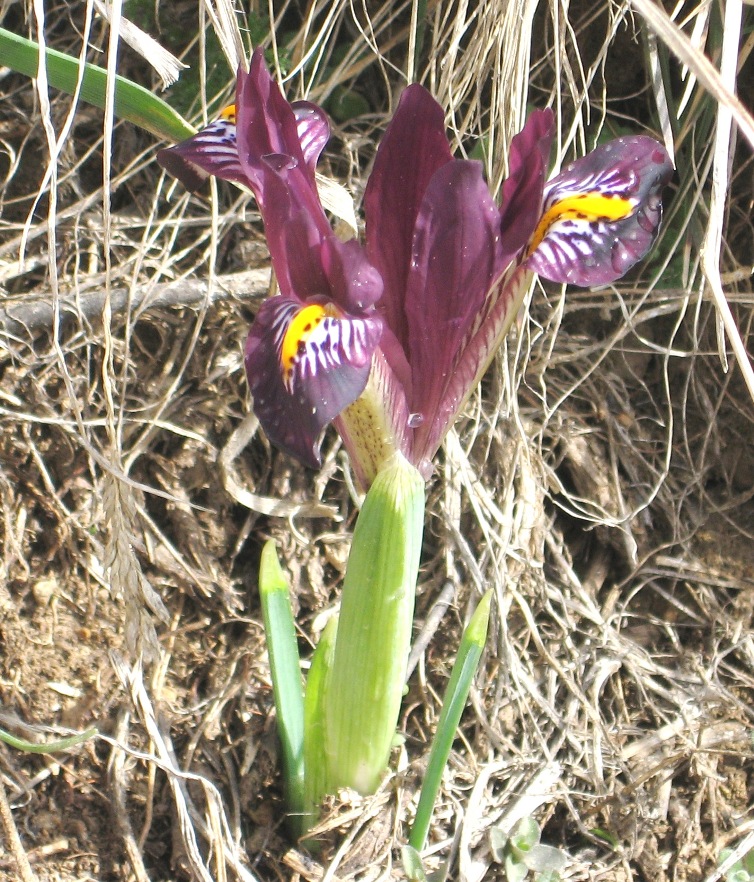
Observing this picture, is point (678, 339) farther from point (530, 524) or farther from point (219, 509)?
point (219, 509)

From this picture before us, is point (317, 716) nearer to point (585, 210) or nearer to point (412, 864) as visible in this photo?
point (412, 864)

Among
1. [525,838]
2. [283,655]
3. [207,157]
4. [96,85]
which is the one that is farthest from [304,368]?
[525,838]

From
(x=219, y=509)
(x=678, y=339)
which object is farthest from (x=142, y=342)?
(x=678, y=339)

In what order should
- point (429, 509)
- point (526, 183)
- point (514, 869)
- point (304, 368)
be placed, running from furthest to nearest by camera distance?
point (429, 509)
point (514, 869)
point (526, 183)
point (304, 368)

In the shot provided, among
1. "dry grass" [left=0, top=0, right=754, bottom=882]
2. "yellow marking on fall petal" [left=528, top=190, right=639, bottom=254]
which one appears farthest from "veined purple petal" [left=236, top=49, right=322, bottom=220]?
"dry grass" [left=0, top=0, right=754, bottom=882]

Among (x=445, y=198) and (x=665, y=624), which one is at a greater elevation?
(x=445, y=198)
